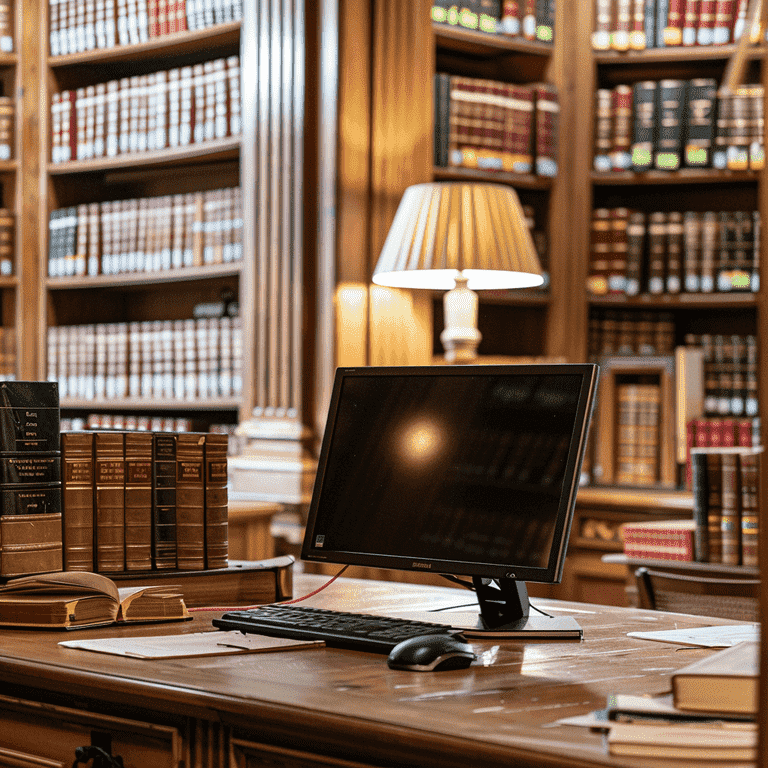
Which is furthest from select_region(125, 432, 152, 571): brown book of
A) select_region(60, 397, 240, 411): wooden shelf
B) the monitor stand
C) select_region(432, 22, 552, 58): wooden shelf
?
select_region(432, 22, 552, 58): wooden shelf

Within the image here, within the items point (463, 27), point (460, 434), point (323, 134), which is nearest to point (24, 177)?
point (323, 134)

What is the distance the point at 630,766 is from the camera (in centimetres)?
94

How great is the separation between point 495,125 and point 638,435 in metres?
1.19

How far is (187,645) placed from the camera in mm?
1442

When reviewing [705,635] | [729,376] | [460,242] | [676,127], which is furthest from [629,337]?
[705,635]

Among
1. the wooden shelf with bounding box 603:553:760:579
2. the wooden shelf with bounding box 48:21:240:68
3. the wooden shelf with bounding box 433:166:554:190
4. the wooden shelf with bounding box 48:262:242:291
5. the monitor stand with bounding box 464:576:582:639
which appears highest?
the wooden shelf with bounding box 48:21:240:68

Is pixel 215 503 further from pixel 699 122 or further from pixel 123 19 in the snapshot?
pixel 123 19

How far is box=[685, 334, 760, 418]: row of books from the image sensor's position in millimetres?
3979

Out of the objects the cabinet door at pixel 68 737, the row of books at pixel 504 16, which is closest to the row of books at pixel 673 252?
the row of books at pixel 504 16

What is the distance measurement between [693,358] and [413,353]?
38.8 inches

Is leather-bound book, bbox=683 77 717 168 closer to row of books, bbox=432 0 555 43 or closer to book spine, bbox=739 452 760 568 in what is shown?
row of books, bbox=432 0 555 43

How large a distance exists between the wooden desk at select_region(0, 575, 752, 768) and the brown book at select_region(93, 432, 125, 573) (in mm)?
256

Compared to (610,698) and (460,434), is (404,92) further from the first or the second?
(610,698)

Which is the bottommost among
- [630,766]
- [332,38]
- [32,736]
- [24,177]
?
[32,736]
